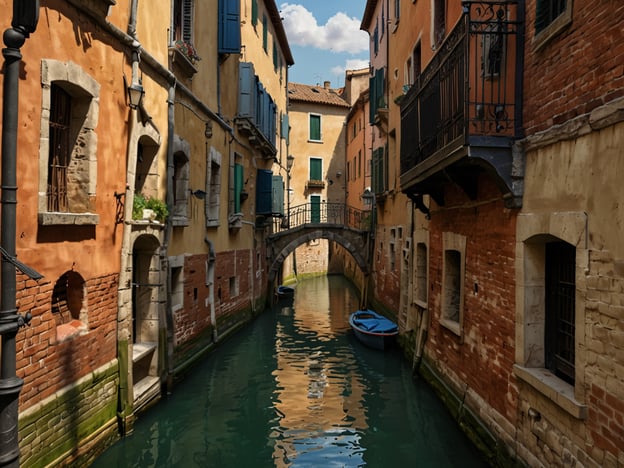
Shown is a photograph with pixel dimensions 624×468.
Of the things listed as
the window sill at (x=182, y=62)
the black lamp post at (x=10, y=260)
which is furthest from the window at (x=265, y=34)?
the black lamp post at (x=10, y=260)

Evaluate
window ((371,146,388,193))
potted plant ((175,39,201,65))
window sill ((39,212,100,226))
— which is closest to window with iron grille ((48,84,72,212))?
window sill ((39,212,100,226))

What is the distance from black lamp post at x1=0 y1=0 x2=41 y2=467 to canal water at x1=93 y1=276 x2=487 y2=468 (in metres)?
2.90

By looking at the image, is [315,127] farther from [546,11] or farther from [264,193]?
[546,11]

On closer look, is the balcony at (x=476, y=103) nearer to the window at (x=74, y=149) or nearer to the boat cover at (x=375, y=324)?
the window at (x=74, y=149)

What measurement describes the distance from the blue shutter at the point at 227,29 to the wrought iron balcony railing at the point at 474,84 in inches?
243

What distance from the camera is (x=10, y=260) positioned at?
429 cm

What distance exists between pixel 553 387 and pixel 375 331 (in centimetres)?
879

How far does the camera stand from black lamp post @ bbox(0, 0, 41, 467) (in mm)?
4117

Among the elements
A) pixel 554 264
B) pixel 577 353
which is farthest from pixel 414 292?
pixel 577 353

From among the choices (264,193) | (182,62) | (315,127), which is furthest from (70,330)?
(315,127)

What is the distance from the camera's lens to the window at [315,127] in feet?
110

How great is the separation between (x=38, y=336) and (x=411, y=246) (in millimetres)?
9109

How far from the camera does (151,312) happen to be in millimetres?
9266

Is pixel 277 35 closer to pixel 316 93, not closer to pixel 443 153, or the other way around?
pixel 316 93
